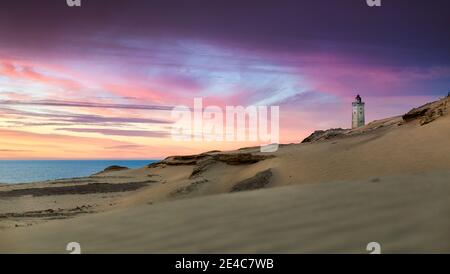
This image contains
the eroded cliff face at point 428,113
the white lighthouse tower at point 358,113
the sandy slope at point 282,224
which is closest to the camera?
the sandy slope at point 282,224

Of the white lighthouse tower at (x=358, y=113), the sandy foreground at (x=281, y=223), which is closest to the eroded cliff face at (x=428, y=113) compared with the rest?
the sandy foreground at (x=281, y=223)

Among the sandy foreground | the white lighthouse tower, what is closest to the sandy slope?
the sandy foreground

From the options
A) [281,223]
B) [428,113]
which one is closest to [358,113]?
[428,113]

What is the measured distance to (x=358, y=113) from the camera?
49.9 m

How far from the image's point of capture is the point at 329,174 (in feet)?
39.8

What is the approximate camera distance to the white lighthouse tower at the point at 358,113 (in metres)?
49.6

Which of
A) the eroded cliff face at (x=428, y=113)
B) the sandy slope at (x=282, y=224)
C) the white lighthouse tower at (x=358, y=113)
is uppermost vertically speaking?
the white lighthouse tower at (x=358, y=113)

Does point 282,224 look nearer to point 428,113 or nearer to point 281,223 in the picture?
point 281,223

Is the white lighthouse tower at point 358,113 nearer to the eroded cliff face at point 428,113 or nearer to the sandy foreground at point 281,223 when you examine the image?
the eroded cliff face at point 428,113

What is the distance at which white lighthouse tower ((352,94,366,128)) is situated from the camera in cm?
4958
